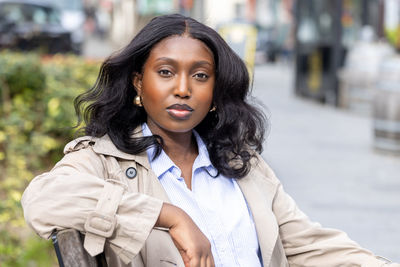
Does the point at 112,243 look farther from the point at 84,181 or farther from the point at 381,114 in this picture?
the point at 381,114

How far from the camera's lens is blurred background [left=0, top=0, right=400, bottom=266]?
5.77 meters

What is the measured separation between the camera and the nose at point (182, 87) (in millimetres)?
2258

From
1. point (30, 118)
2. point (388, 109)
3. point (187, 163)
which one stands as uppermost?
point (187, 163)

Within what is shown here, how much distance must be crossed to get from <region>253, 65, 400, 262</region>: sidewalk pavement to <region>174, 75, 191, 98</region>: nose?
2.69ft

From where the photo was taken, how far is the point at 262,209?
7.58 feet

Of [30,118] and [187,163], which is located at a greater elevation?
[187,163]

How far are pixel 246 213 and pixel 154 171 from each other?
299 millimetres

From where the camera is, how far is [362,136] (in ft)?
35.2

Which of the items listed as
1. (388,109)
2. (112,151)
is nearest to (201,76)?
(112,151)

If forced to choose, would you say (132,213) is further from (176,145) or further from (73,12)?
(73,12)

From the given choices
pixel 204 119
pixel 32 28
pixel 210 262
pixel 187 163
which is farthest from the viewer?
pixel 32 28

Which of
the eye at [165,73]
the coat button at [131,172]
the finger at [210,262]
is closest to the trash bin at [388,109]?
the eye at [165,73]

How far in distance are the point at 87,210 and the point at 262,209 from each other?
0.62m

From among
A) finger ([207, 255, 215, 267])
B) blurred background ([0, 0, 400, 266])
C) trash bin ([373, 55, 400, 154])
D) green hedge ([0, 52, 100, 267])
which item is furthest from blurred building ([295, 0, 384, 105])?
finger ([207, 255, 215, 267])
